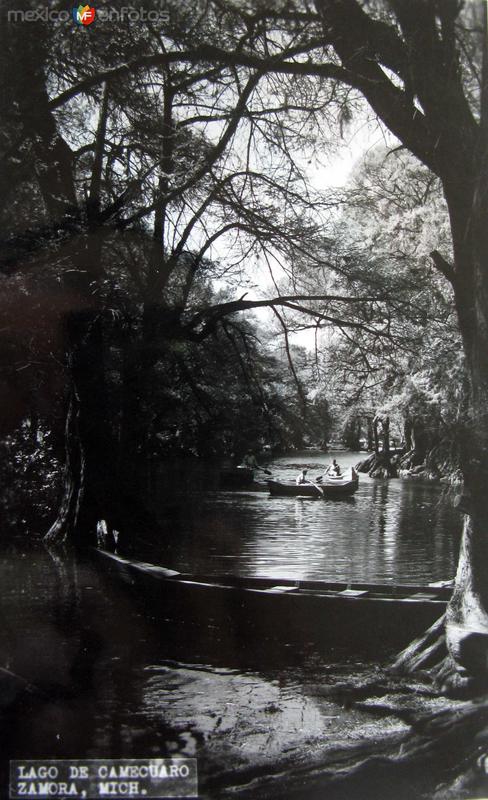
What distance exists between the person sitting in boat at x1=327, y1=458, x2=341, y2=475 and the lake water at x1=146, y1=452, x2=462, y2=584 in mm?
37

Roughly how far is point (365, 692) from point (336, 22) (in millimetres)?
3292

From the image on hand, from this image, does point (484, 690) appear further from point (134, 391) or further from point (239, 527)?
point (134, 391)

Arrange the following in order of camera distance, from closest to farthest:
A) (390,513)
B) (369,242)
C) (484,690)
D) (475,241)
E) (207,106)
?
(484,690), (475,241), (207,106), (369,242), (390,513)

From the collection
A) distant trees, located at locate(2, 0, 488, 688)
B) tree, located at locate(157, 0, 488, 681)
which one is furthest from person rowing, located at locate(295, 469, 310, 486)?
tree, located at locate(157, 0, 488, 681)

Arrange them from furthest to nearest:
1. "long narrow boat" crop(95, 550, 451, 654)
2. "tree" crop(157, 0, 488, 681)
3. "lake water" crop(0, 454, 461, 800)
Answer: "long narrow boat" crop(95, 550, 451, 654), "tree" crop(157, 0, 488, 681), "lake water" crop(0, 454, 461, 800)

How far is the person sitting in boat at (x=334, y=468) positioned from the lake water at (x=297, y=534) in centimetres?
4

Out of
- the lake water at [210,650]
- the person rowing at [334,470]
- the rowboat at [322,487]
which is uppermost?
the person rowing at [334,470]

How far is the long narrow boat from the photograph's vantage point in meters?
3.43

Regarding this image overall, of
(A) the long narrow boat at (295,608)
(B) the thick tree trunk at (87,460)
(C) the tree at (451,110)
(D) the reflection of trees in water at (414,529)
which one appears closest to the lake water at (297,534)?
(D) the reflection of trees in water at (414,529)

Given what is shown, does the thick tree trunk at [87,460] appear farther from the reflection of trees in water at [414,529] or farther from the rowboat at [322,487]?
the reflection of trees in water at [414,529]

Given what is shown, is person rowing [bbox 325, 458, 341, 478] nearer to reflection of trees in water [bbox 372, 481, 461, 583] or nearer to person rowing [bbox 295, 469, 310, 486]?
person rowing [bbox 295, 469, 310, 486]

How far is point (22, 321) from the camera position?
3463mm

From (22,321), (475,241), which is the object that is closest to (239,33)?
(475,241)

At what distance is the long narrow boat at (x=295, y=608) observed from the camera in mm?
3430
